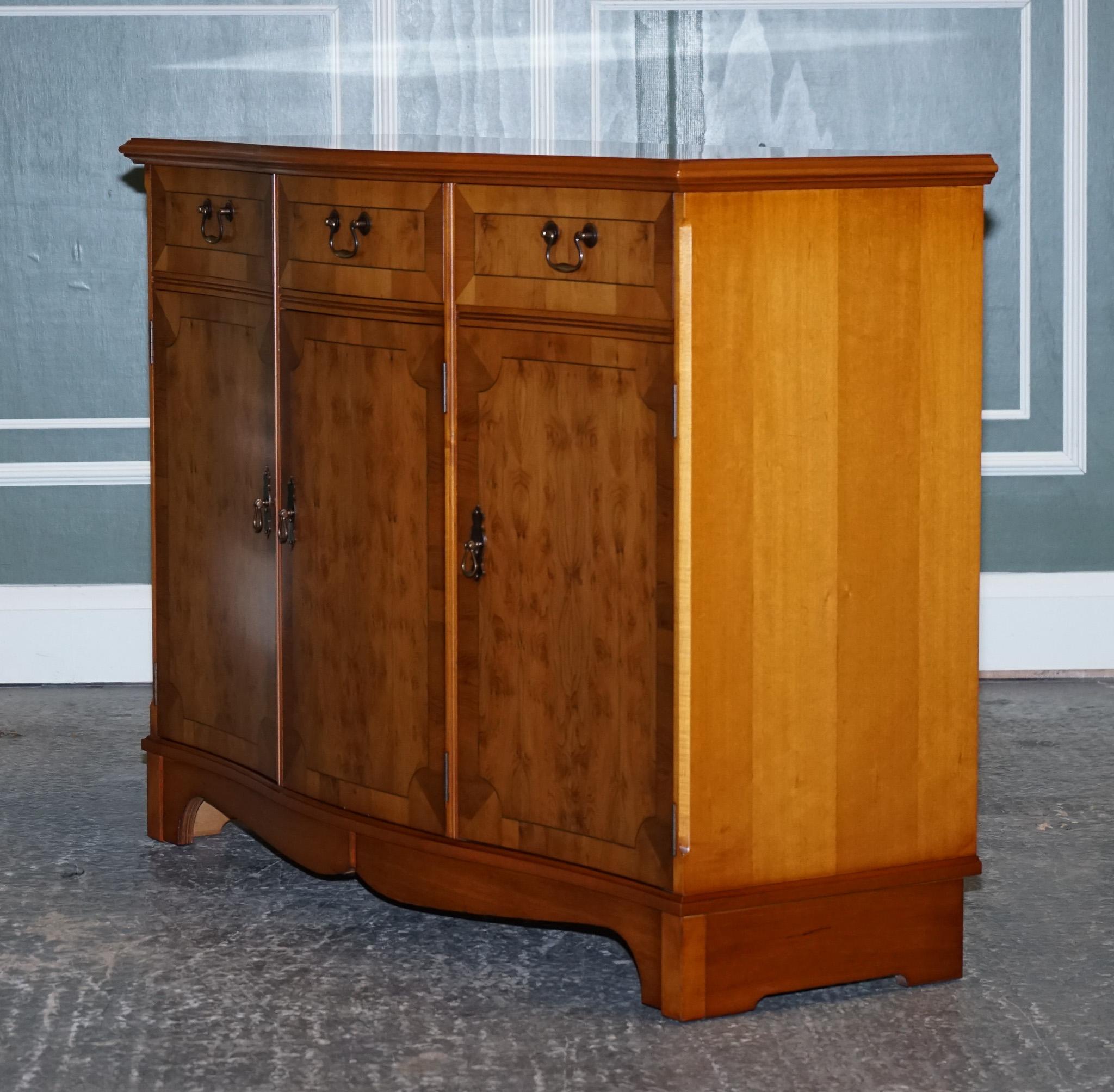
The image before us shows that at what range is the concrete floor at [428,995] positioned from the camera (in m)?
2.23

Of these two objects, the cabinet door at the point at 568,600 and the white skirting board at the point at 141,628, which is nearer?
the cabinet door at the point at 568,600

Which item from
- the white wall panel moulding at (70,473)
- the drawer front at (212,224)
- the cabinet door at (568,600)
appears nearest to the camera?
the cabinet door at (568,600)

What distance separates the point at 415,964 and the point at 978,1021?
29.6 inches

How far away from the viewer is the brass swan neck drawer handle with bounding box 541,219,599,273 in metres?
2.30

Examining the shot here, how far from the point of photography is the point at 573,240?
7.63 ft

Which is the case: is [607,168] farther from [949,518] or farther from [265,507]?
[265,507]

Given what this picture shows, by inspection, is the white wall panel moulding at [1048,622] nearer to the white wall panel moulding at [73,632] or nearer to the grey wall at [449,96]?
the grey wall at [449,96]

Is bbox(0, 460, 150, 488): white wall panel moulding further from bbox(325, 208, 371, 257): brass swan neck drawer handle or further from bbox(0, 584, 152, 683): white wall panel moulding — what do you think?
bbox(325, 208, 371, 257): brass swan neck drawer handle

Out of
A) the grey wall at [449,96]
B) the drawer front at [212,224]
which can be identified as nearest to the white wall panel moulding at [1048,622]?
the grey wall at [449,96]

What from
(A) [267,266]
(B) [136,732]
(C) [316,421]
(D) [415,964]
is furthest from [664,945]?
(B) [136,732]

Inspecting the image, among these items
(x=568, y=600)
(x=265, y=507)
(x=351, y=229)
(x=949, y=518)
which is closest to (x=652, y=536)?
(x=568, y=600)

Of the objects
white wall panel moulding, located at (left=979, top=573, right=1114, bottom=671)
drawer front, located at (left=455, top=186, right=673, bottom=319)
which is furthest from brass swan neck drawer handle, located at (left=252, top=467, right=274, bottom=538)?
white wall panel moulding, located at (left=979, top=573, right=1114, bottom=671)

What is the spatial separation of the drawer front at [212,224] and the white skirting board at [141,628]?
132cm

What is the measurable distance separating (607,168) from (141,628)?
2221 millimetres
